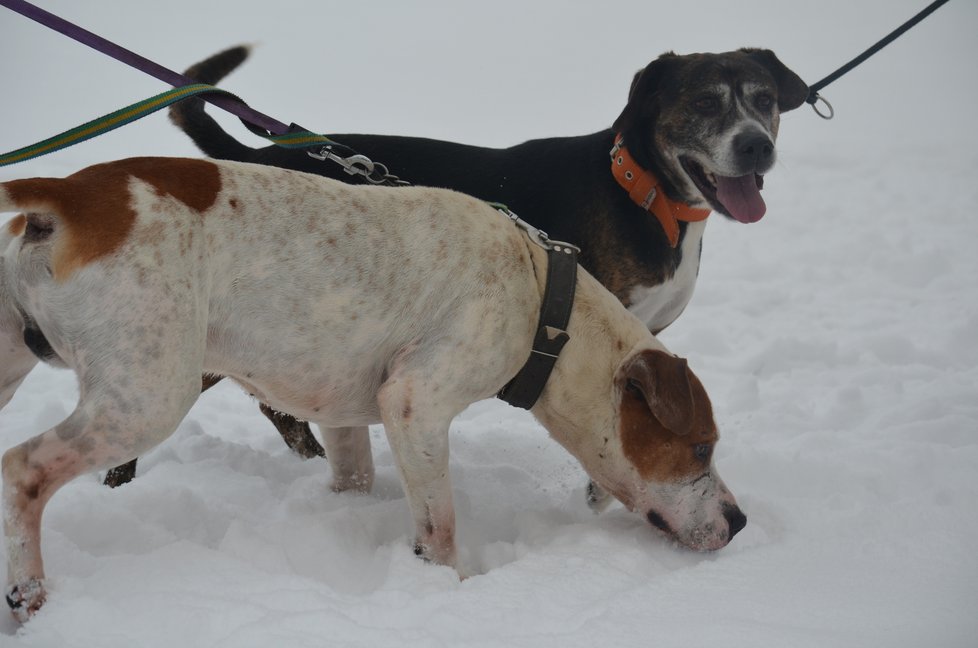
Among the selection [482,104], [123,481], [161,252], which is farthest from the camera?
[482,104]

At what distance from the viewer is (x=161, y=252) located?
2.58 meters

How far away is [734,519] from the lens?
Answer: 3248mm

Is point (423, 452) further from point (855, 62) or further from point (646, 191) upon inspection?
point (855, 62)

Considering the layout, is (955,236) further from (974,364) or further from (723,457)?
(723,457)

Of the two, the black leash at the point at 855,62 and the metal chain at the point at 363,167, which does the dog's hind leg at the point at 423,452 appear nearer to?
the metal chain at the point at 363,167

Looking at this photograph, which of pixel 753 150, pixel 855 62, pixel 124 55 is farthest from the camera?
pixel 855 62

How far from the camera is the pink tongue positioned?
3.96 m

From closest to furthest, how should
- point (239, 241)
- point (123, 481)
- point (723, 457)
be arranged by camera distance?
point (239, 241)
point (123, 481)
point (723, 457)

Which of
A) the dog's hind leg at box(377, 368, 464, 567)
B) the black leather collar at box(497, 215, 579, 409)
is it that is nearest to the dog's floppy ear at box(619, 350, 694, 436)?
the black leather collar at box(497, 215, 579, 409)

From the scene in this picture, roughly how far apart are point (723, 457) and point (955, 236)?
15.1ft

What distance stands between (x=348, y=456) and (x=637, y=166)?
1.78 meters

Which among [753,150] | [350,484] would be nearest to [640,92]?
[753,150]

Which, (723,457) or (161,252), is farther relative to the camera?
(723,457)

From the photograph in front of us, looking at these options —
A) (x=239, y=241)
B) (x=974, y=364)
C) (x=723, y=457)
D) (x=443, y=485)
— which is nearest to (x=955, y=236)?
(x=974, y=364)
